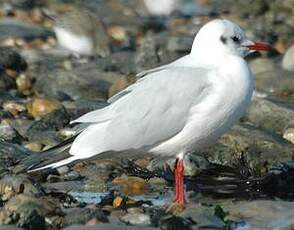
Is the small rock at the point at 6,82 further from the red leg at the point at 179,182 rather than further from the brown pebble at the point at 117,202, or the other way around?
the brown pebble at the point at 117,202

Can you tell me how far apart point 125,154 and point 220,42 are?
Answer: 113 centimetres

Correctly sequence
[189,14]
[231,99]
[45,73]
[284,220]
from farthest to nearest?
[189,14] → [45,73] → [231,99] → [284,220]

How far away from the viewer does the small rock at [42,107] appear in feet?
37.2

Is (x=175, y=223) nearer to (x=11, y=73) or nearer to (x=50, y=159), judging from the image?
(x=50, y=159)

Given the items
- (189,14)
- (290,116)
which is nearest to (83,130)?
(290,116)

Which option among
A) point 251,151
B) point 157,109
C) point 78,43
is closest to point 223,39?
point 157,109

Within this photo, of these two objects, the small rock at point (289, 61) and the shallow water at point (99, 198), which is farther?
the small rock at point (289, 61)

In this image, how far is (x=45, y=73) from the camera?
13.4 m

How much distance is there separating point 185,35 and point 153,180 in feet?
24.1

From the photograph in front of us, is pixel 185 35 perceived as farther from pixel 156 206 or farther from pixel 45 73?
pixel 156 206

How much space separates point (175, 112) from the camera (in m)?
7.93

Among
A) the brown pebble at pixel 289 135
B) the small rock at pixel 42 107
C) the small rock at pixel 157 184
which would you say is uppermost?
the small rock at pixel 42 107

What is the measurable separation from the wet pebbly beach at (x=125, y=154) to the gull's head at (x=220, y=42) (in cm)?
98

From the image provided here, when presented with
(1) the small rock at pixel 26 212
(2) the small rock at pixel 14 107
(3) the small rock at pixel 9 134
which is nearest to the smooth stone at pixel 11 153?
(3) the small rock at pixel 9 134
